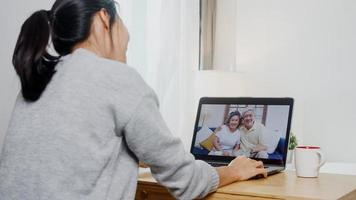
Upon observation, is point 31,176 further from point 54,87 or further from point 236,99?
point 236,99

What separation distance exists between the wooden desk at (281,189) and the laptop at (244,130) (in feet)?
0.30

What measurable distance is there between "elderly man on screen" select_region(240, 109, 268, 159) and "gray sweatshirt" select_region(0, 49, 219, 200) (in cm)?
48

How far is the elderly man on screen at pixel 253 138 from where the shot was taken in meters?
1.28

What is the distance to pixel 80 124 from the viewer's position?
30.6 inches

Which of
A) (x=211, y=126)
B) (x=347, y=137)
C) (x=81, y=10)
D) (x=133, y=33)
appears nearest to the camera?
(x=81, y=10)

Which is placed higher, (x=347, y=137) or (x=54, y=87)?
(x=54, y=87)

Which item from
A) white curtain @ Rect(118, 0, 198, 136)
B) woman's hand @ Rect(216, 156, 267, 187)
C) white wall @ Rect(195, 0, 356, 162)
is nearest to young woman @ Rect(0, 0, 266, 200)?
woman's hand @ Rect(216, 156, 267, 187)

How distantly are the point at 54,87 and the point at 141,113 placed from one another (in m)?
0.17

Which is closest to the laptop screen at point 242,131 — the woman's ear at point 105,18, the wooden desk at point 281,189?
the wooden desk at point 281,189

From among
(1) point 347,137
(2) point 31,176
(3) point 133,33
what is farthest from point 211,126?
(1) point 347,137

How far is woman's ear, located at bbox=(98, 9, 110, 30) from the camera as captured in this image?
90 cm

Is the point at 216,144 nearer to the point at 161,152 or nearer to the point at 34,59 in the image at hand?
the point at 161,152

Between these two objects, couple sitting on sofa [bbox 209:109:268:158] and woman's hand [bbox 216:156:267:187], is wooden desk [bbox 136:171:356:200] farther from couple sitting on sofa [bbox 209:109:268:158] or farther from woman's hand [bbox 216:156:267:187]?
couple sitting on sofa [bbox 209:109:268:158]

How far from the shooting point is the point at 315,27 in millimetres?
2242
